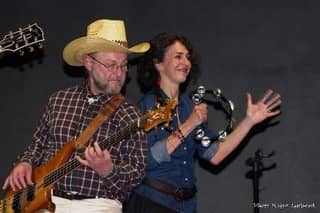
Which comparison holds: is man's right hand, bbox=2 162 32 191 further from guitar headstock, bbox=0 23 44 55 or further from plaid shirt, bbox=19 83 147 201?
guitar headstock, bbox=0 23 44 55

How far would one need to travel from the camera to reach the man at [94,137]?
3572 millimetres

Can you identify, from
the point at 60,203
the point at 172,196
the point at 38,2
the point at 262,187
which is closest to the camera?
the point at 60,203

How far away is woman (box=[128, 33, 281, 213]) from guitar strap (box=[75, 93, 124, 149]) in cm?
32

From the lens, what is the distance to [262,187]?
193 inches

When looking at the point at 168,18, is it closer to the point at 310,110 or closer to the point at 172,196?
the point at 310,110

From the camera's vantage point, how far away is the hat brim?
387 centimetres

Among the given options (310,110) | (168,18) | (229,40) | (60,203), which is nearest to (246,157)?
(310,110)

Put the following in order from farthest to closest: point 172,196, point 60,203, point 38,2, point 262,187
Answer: point 38,2, point 262,187, point 172,196, point 60,203

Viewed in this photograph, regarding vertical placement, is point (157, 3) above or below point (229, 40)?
above

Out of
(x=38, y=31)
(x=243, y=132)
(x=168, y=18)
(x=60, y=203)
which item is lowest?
(x=60, y=203)

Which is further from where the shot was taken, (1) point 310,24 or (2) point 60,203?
(1) point 310,24

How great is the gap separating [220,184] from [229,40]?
109cm

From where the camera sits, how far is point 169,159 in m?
3.93

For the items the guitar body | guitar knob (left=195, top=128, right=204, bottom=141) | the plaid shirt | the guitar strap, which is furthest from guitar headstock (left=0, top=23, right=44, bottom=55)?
guitar knob (left=195, top=128, right=204, bottom=141)
